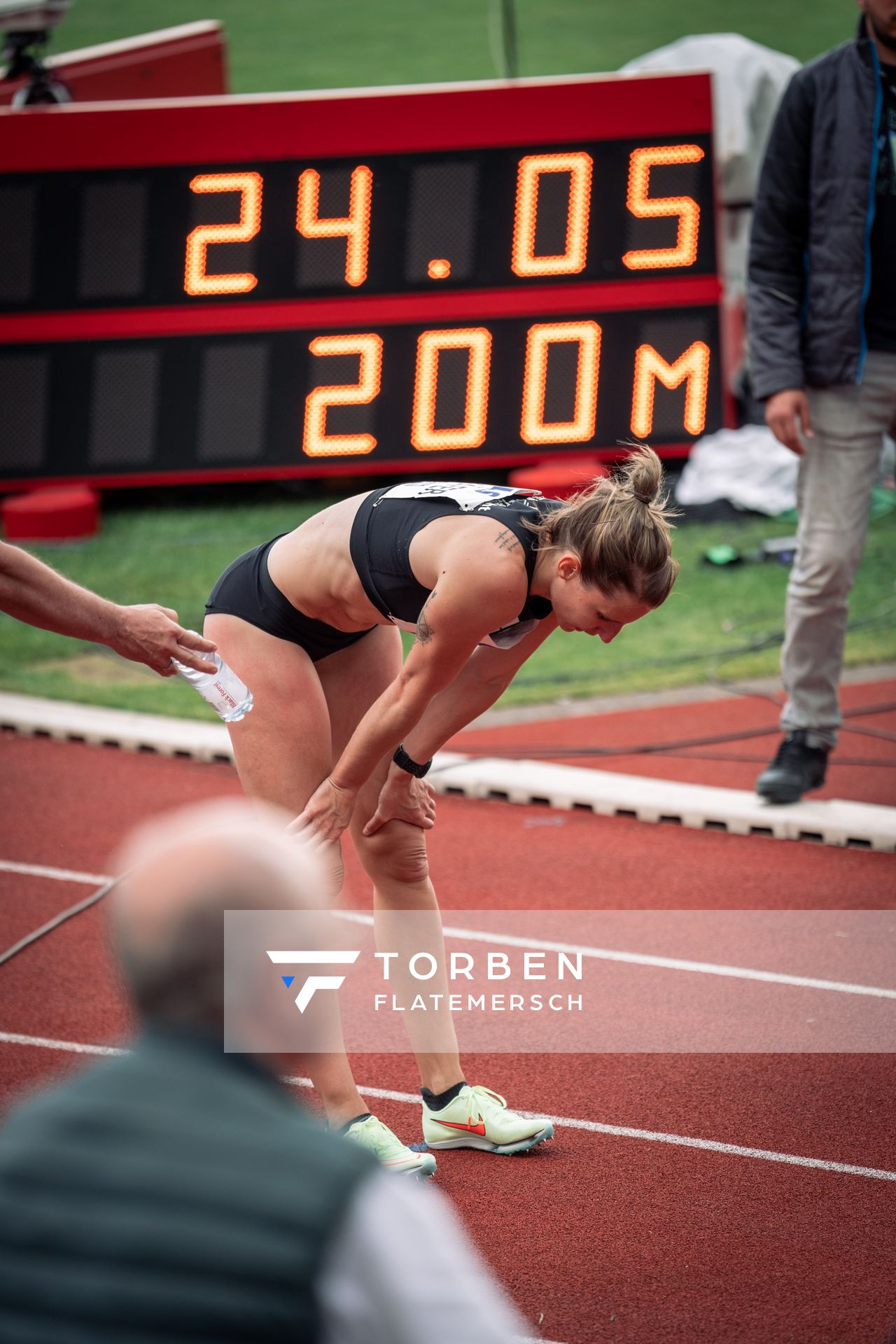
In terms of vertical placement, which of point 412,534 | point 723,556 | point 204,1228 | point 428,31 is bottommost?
point 723,556

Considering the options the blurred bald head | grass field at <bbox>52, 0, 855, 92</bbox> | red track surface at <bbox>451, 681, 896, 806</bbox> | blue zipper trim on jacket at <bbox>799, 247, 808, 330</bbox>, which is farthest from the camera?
grass field at <bbox>52, 0, 855, 92</bbox>

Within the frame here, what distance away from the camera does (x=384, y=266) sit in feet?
30.3

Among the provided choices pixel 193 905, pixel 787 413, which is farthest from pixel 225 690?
pixel 787 413

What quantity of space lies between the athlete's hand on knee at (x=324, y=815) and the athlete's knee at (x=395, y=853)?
0.85ft

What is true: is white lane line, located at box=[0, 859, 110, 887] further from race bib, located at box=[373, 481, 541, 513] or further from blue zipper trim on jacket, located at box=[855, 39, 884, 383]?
blue zipper trim on jacket, located at box=[855, 39, 884, 383]

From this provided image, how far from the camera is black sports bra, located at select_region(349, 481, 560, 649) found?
126 inches

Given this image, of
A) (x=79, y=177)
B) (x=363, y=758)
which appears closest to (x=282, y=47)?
(x=79, y=177)

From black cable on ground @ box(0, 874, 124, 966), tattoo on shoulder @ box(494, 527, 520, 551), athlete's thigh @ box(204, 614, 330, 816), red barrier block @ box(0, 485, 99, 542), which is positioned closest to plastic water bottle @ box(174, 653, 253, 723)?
athlete's thigh @ box(204, 614, 330, 816)

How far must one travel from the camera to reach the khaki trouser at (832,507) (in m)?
5.31

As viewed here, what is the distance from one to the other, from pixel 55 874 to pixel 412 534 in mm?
2915

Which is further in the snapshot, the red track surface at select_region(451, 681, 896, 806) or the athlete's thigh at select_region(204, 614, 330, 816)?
the red track surface at select_region(451, 681, 896, 806)

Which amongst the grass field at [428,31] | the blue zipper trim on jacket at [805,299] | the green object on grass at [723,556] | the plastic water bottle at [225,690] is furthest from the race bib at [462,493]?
the grass field at [428,31]

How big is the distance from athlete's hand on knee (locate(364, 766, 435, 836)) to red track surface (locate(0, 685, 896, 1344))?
2.84ft

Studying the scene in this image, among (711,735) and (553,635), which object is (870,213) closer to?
(711,735)
